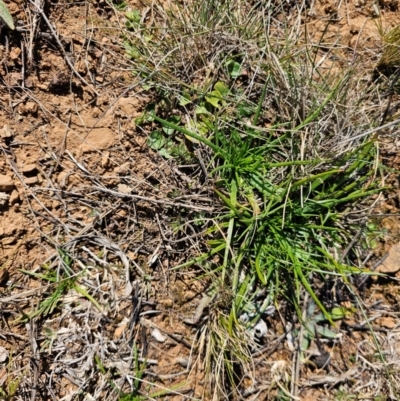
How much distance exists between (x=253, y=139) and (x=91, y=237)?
732 millimetres

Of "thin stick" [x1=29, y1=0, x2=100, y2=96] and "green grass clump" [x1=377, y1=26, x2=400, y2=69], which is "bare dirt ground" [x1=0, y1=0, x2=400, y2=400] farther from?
"green grass clump" [x1=377, y1=26, x2=400, y2=69]

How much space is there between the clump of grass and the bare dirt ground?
10cm

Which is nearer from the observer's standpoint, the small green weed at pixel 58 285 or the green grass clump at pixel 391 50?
the small green weed at pixel 58 285

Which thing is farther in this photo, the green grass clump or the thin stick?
the green grass clump

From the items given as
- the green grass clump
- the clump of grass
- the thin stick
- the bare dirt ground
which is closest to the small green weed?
the bare dirt ground

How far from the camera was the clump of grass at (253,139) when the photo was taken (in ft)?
5.22

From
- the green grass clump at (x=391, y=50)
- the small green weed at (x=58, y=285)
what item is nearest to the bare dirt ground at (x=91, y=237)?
the small green weed at (x=58, y=285)

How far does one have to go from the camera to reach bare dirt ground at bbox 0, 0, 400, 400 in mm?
1514

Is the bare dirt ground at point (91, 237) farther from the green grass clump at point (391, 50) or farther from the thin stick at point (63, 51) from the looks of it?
the green grass clump at point (391, 50)

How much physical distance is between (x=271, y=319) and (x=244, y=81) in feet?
3.15

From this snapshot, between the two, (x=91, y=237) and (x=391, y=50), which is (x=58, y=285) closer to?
(x=91, y=237)

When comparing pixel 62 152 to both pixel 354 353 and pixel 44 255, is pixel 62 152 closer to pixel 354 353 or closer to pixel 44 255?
pixel 44 255

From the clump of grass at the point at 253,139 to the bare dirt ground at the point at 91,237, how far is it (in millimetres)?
104

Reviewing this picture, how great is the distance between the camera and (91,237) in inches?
62.2
